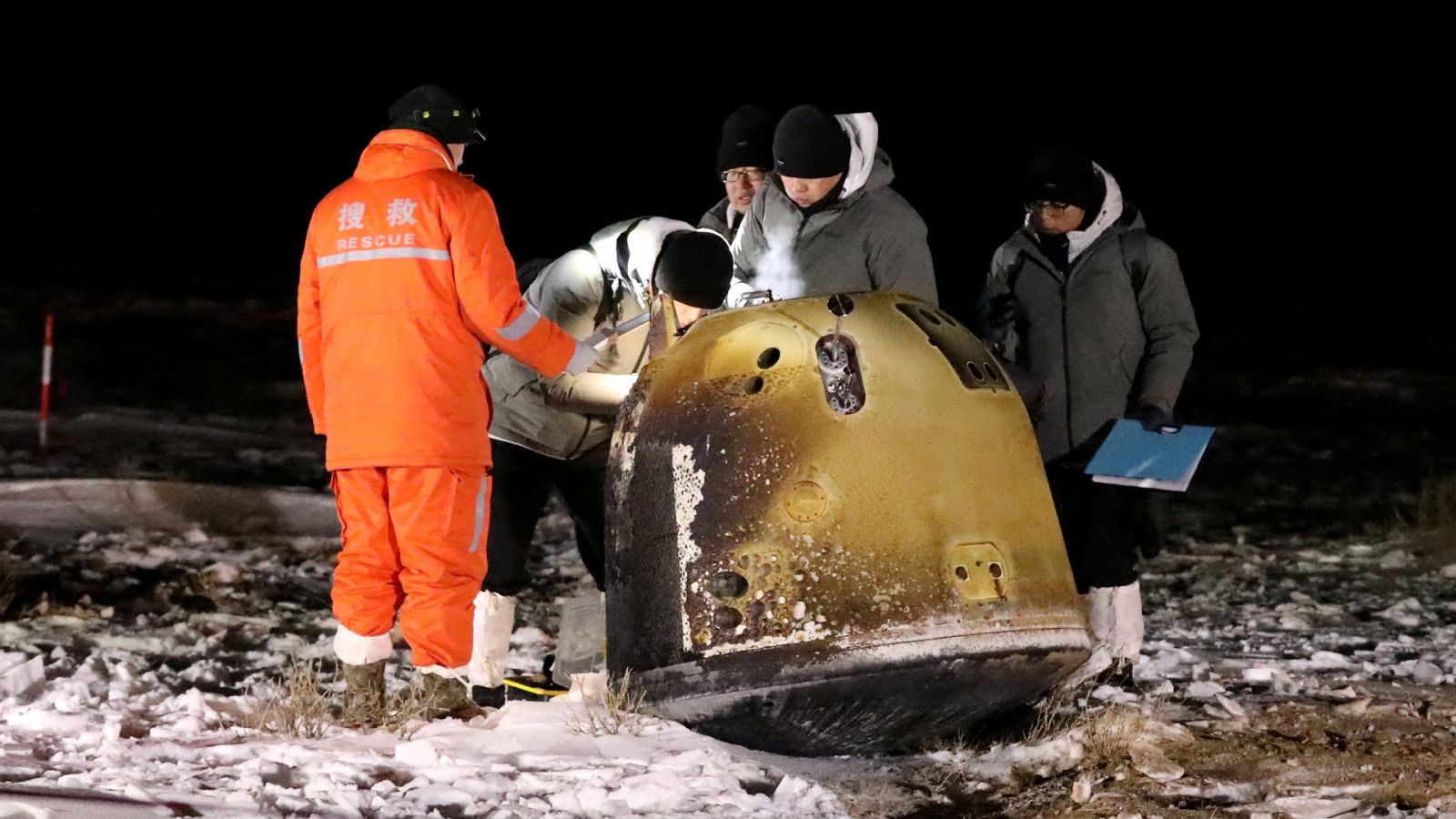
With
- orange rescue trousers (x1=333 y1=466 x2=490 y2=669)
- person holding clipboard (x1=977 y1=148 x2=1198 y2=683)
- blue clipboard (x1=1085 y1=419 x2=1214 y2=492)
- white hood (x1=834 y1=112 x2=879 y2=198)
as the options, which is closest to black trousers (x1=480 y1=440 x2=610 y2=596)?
orange rescue trousers (x1=333 y1=466 x2=490 y2=669)

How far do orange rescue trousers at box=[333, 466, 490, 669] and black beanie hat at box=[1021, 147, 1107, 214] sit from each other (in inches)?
86.5

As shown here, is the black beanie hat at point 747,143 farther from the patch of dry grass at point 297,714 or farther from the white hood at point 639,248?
the patch of dry grass at point 297,714

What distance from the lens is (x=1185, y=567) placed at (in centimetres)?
924

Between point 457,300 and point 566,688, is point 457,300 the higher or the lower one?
the higher one

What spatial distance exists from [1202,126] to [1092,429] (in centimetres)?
3991

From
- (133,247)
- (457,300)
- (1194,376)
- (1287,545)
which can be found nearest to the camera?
(457,300)

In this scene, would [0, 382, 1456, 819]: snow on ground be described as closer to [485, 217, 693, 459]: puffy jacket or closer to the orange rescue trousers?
the orange rescue trousers

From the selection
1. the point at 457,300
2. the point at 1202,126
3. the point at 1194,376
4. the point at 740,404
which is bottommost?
the point at 740,404

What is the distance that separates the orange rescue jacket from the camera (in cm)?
520

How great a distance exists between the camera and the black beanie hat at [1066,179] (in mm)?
6156

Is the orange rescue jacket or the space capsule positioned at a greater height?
the orange rescue jacket

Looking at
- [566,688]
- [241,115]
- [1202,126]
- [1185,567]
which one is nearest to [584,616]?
[566,688]

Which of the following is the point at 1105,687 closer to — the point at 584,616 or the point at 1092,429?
the point at 1092,429

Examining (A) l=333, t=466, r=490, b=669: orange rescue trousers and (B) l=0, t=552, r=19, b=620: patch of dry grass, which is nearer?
(A) l=333, t=466, r=490, b=669: orange rescue trousers
